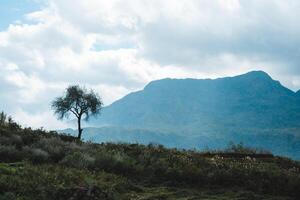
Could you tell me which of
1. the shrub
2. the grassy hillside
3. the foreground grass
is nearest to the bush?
the grassy hillside

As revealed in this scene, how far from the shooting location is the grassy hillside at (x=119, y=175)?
16.2m

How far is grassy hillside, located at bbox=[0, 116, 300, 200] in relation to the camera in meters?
16.2

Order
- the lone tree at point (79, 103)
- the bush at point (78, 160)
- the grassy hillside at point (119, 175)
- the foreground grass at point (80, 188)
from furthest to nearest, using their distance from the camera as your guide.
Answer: the lone tree at point (79, 103), the bush at point (78, 160), the grassy hillside at point (119, 175), the foreground grass at point (80, 188)

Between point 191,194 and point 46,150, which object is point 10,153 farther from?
point 191,194

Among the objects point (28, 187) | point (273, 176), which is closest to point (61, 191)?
point (28, 187)

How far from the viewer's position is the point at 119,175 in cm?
2069

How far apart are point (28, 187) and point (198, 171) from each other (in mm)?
8277

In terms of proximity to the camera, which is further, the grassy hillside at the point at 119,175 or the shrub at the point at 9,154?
the shrub at the point at 9,154

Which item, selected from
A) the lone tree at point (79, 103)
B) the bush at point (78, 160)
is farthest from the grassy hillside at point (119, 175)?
the lone tree at point (79, 103)

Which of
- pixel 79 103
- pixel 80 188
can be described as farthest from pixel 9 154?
pixel 79 103

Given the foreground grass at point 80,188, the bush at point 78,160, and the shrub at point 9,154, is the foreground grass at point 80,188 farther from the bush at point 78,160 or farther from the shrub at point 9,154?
the shrub at point 9,154

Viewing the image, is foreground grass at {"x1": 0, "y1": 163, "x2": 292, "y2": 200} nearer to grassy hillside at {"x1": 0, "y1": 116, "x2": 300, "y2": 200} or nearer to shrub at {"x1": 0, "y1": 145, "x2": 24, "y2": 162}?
grassy hillside at {"x1": 0, "y1": 116, "x2": 300, "y2": 200}

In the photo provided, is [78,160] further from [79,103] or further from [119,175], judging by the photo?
[79,103]

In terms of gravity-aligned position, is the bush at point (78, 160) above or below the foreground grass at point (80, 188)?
above
